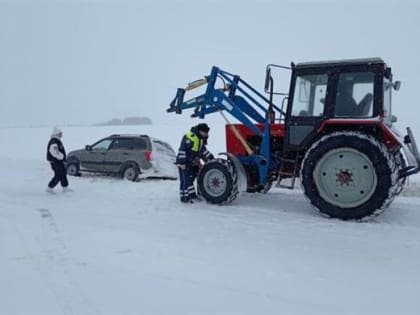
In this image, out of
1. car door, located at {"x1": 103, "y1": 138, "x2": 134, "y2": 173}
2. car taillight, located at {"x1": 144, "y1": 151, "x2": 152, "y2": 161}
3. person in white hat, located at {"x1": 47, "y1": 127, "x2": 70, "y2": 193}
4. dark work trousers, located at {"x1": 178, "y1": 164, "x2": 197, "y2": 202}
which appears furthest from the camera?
car door, located at {"x1": 103, "y1": 138, "x2": 134, "y2": 173}

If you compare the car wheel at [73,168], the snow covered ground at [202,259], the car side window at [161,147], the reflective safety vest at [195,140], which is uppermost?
the reflective safety vest at [195,140]

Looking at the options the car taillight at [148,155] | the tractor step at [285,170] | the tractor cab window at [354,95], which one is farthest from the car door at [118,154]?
the tractor cab window at [354,95]

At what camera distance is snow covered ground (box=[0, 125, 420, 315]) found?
12.4 ft

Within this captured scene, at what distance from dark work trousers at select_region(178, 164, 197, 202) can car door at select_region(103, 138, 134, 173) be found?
4.61 m

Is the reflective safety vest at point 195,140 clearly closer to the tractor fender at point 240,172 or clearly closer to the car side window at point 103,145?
the tractor fender at point 240,172

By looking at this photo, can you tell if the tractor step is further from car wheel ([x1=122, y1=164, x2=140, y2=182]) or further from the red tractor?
car wheel ([x1=122, y1=164, x2=140, y2=182])

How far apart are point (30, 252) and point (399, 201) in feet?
22.6

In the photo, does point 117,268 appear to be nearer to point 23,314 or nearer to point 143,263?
point 143,263

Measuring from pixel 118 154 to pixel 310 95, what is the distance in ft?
24.3

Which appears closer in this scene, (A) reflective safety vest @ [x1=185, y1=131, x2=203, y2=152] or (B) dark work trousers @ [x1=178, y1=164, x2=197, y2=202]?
(B) dark work trousers @ [x1=178, y1=164, x2=197, y2=202]

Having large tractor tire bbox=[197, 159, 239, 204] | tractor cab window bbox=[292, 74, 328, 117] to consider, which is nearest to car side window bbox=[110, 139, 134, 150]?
large tractor tire bbox=[197, 159, 239, 204]

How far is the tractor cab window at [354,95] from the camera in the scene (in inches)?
277

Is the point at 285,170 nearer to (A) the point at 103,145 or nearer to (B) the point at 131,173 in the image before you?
(B) the point at 131,173

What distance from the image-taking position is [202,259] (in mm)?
4914
